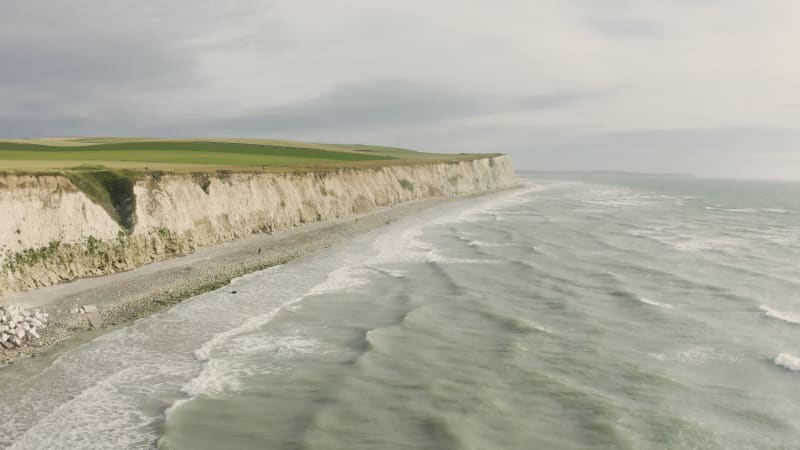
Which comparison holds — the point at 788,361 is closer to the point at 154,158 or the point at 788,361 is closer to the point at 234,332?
the point at 234,332

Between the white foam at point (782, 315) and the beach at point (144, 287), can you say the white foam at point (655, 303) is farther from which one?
the beach at point (144, 287)

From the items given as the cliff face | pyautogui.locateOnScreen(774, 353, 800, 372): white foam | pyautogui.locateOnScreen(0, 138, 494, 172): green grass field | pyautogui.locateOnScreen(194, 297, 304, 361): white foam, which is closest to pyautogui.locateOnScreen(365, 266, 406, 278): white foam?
pyautogui.locateOnScreen(194, 297, 304, 361): white foam

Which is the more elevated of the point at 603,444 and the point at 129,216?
the point at 129,216

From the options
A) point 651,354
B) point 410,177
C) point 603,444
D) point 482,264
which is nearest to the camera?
point 603,444

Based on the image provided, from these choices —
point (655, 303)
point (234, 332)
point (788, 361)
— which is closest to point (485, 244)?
point (655, 303)

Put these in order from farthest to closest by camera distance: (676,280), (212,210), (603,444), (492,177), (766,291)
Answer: (492,177), (212,210), (676,280), (766,291), (603,444)

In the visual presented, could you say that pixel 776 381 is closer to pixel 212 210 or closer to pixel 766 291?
pixel 766 291

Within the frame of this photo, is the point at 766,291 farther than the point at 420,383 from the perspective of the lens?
Yes

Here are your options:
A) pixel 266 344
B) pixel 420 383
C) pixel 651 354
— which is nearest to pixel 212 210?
pixel 266 344
